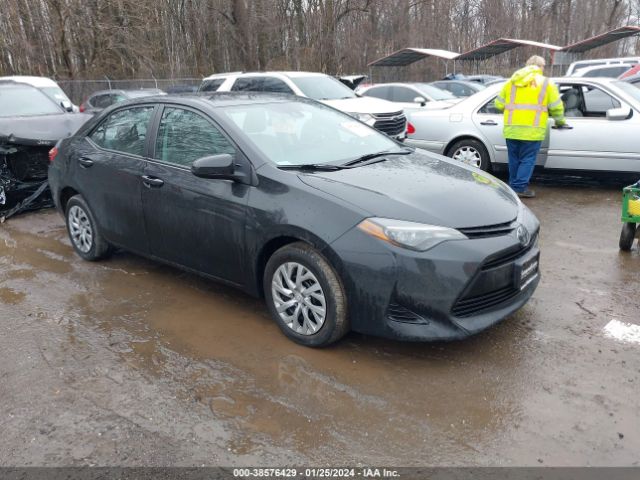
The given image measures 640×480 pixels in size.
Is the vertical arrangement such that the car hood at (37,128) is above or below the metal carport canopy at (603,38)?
below

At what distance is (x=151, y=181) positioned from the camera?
14.9ft

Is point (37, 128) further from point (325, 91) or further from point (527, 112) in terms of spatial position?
point (527, 112)

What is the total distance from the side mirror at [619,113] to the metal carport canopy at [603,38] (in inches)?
762

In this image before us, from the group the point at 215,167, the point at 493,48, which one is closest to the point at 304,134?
the point at 215,167

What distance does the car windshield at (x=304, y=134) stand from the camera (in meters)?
4.14

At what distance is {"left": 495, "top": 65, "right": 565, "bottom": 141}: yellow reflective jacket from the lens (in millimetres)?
7090

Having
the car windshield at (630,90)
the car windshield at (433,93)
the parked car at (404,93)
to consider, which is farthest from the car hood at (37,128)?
the car windshield at (433,93)

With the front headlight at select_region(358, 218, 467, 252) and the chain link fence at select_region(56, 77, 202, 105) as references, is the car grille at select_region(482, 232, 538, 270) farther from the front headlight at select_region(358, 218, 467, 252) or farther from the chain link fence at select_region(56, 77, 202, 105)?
the chain link fence at select_region(56, 77, 202, 105)

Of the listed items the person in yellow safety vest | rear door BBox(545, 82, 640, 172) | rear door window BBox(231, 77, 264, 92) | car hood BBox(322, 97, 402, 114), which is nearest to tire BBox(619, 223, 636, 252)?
the person in yellow safety vest

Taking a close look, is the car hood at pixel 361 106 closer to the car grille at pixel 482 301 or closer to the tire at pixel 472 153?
the tire at pixel 472 153

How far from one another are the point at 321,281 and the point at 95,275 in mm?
2749

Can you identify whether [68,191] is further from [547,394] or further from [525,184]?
[525,184]

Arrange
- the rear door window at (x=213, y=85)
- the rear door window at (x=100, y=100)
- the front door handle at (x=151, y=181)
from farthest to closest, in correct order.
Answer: the rear door window at (x=100, y=100) < the rear door window at (x=213, y=85) < the front door handle at (x=151, y=181)

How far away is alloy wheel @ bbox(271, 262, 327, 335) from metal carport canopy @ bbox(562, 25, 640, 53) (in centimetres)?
2481
